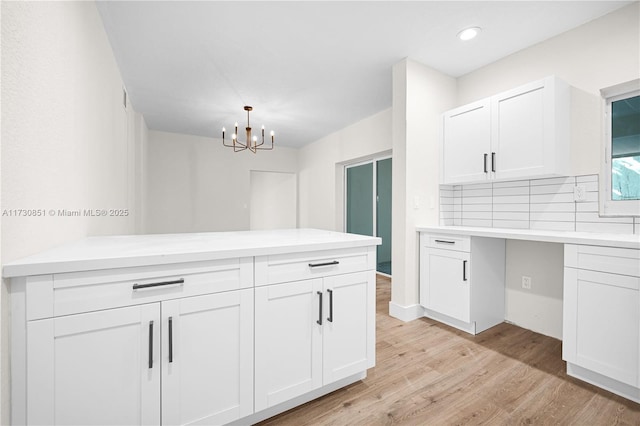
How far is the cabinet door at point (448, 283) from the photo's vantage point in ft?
7.73

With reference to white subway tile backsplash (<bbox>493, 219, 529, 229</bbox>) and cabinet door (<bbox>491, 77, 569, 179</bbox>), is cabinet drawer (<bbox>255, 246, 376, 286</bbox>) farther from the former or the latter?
white subway tile backsplash (<bbox>493, 219, 529, 229</bbox>)

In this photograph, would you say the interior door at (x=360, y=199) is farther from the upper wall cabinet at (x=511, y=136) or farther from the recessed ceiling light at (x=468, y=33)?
the recessed ceiling light at (x=468, y=33)

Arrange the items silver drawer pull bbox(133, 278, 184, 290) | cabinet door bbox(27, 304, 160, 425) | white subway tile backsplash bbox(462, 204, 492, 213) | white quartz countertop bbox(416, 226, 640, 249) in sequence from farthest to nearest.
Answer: white subway tile backsplash bbox(462, 204, 492, 213) → white quartz countertop bbox(416, 226, 640, 249) → silver drawer pull bbox(133, 278, 184, 290) → cabinet door bbox(27, 304, 160, 425)

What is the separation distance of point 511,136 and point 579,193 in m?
0.67

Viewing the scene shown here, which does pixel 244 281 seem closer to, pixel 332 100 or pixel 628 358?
pixel 628 358

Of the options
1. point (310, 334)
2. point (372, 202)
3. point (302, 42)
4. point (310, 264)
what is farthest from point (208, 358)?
point (372, 202)

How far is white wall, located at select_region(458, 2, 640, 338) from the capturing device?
1992mm

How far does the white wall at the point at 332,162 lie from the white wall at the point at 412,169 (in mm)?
1413

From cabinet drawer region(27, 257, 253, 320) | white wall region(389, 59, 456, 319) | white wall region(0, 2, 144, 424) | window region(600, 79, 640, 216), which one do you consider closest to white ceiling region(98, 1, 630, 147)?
white wall region(389, 59, 456, 319)

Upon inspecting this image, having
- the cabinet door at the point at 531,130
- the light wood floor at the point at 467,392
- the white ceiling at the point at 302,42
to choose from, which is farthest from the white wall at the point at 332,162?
the light wood floor at the point at 467,392

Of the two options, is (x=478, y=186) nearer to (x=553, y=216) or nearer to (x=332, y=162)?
(x=553, y=216)

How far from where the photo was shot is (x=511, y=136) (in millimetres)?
2355

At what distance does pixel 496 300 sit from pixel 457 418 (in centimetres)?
152

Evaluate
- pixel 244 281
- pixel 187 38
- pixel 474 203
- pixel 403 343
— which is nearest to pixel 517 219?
pixel 474 203
